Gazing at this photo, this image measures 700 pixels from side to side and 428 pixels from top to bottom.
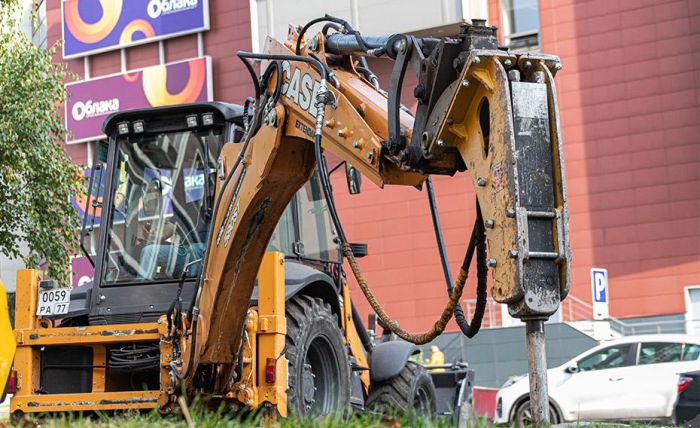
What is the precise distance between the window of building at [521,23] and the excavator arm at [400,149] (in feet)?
81.9

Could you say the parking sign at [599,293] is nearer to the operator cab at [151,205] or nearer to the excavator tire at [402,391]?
the excavator tire at [402,391]

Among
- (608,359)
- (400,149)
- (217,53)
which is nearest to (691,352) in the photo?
(608,359)

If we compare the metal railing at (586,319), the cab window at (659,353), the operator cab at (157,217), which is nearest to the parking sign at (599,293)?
the cab window at (659,353)

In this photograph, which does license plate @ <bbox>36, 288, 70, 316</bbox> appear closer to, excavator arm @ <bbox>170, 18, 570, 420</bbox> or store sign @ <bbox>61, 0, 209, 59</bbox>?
excavator arm @ <bbox>170, 18, 570, 420</bbox>

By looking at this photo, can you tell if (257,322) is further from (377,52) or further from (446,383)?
(446,383)

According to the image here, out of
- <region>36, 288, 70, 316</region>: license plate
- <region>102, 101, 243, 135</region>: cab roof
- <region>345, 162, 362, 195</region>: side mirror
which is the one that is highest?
<region>102, 101, 243, 135</region>: cab roof

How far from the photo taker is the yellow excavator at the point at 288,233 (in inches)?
222

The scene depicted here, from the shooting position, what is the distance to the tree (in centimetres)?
1975

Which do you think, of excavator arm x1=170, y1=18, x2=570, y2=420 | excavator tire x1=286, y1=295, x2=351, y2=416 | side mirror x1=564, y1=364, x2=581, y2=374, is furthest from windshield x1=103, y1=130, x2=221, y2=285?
side mirror x1=564, y1=364, x2=581, y2=374

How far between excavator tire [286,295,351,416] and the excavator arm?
1.38 ft

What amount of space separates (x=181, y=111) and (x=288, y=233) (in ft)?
4.40

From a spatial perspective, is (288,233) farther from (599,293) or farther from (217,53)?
(217,53)

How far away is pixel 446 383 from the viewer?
1267cm

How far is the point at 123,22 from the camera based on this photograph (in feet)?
123
